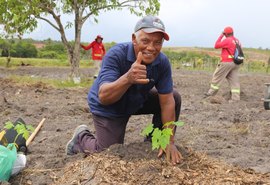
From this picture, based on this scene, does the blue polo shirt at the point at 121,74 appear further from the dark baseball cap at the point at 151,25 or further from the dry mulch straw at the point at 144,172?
the dry mulch straw at the point at 144,172

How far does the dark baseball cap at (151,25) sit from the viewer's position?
3088mm

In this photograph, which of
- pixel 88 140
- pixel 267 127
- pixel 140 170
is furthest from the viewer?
pixel 267 127

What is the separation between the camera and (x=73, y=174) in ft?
10.1

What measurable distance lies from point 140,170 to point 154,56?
2.91ft

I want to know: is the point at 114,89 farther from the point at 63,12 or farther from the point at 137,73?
the point at 63,12

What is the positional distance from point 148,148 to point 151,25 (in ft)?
3.29

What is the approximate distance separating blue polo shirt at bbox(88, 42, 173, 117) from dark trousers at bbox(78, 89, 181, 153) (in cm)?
8

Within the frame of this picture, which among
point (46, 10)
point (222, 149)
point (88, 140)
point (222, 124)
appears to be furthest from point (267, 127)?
point (46, 10)

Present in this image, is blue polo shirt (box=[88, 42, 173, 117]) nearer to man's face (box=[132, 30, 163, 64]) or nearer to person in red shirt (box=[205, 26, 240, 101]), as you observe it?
man's face (box=[132, 30, 163, 64])

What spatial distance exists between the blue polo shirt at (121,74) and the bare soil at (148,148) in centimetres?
40

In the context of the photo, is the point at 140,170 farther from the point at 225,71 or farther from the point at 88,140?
the point at 225,71

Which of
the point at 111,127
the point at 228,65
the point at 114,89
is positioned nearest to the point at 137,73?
the point at 114,89

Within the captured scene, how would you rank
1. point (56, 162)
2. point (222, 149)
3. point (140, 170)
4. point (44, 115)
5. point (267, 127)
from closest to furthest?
point (140, 170), point (56, 162), point (222, 149), point (267, 127), point (44, 115)

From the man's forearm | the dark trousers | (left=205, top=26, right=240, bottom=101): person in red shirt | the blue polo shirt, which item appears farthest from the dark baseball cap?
(left=205, top=26, right=240, bottom=101): person in red shirt
